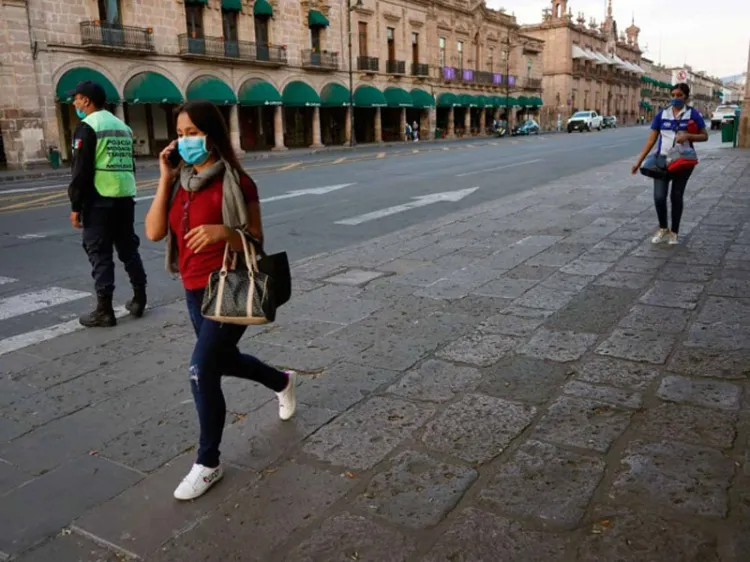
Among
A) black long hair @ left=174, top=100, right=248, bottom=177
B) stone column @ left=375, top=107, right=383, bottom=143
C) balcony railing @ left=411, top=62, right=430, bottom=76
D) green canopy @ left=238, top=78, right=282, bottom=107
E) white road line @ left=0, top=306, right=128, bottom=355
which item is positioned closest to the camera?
black long hair @ left=174, top=100, right=248, bottom=177

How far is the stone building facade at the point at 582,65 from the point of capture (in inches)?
2928

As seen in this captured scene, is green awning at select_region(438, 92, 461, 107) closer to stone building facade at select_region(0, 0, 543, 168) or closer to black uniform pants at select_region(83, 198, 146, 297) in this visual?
stone building facade at select_region(0, 0, 543, 168)

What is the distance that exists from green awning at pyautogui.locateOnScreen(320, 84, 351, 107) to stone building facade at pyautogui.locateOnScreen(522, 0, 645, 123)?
3840 cm

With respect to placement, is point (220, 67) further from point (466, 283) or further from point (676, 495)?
point (676, 495)

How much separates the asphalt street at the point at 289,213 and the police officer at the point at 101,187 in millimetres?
507

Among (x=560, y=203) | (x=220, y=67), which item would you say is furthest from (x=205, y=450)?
(x=220, y=67)

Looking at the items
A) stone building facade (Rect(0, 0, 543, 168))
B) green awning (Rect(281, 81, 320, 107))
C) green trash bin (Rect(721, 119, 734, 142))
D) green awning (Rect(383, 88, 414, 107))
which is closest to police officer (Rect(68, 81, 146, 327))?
stone building facade (Rect(0, 0, 543, 168))

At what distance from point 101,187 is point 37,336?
121 centimetres

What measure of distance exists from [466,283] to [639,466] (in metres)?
3.40

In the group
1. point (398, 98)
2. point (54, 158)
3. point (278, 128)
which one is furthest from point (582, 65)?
point (54, 158)

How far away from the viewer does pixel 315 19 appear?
36125 mm

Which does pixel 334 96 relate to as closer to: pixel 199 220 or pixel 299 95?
pixel 299 95

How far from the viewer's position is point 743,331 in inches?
184

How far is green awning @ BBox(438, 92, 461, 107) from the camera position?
48000mm
